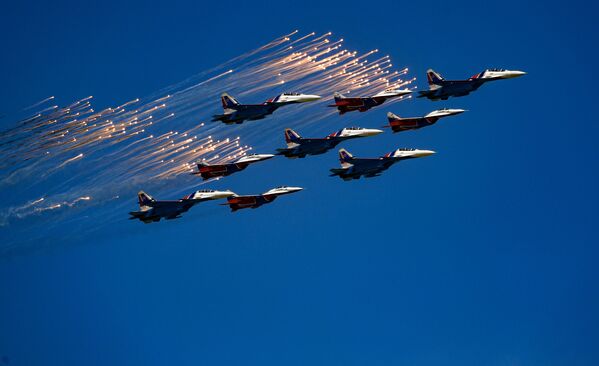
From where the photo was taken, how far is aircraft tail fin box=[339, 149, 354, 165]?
120312 millimetres

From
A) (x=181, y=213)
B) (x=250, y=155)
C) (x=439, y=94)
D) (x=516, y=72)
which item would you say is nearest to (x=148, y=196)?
(x=181, y=213)

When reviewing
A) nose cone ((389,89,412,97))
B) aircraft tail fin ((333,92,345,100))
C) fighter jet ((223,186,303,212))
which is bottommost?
fighter jet ((223,186,303,212))

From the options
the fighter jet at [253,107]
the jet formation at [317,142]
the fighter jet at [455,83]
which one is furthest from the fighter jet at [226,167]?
the fighter jet at [455,83]

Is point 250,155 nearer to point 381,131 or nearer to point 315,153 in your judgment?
point 315,153

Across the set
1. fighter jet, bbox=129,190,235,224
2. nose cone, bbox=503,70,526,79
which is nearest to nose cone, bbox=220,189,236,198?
fighter jet, bbox=129,190,235,224

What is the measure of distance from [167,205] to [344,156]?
2176 cm

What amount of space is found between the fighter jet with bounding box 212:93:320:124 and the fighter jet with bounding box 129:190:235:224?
29.4ft

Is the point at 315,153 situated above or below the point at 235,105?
below

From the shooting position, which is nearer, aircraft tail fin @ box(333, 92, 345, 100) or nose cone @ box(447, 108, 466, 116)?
aircraft tail fin @ box(333, 92, 345, 100)

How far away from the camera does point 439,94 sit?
4889 inches

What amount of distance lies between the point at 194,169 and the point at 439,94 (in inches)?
1230

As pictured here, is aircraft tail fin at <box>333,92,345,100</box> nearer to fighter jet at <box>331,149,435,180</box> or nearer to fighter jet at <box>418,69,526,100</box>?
fighter jet at <box>331,149,435,180</box>

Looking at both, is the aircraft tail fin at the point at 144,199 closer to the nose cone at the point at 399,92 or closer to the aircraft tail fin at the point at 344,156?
the aircraft tail fin at the point at 344,156

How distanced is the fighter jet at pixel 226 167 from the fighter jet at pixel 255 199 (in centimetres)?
354
